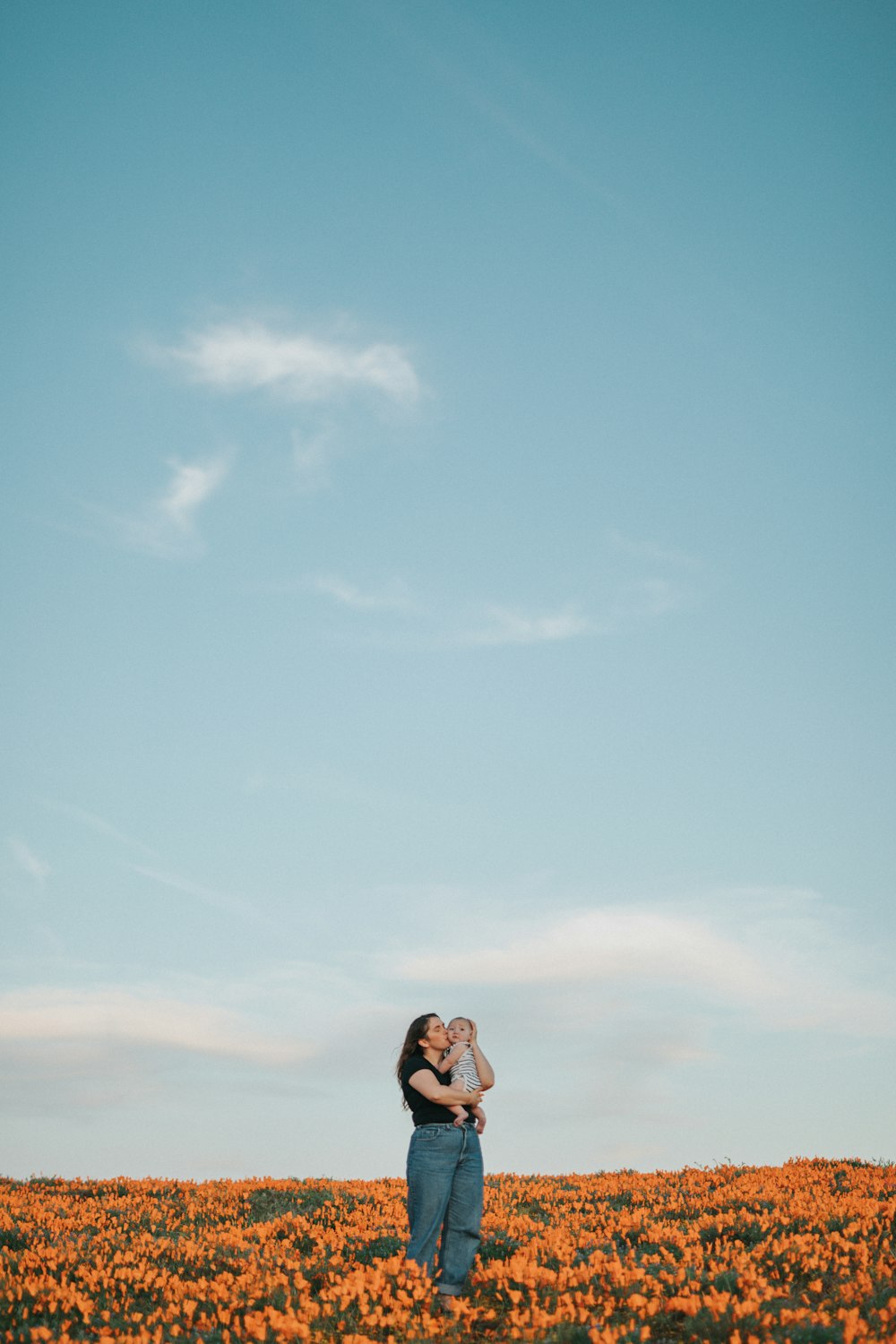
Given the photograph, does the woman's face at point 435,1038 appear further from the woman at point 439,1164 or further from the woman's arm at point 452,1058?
the woman's arm at point 452,1058

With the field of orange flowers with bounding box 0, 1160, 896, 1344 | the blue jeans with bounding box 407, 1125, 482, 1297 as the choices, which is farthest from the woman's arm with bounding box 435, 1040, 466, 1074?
the field of orange flowers with bounding box 0, 1160, 896, 1344

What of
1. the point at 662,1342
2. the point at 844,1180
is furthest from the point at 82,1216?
the point at 844,1180

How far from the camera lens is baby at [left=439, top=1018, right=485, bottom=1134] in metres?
9.09

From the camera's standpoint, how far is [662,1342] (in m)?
7.99

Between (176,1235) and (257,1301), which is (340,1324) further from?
(176,1235)

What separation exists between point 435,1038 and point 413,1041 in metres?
0.22

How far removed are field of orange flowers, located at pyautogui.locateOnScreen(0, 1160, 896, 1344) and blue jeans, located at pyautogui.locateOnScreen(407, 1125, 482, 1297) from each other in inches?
12.8

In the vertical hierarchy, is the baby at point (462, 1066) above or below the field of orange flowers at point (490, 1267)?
above

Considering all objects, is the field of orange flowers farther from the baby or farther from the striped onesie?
the striped onesie

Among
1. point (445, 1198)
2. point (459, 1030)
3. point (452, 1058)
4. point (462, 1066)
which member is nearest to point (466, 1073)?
point (462, 1066)

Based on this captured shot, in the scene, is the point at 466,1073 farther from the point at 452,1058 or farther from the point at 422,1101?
the point at 422,1101

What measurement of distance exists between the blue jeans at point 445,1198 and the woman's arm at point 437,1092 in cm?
32

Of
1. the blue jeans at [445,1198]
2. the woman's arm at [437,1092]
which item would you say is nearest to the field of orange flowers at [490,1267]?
the blue jeans at [445,1198]

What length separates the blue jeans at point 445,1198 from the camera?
29.6 ft
